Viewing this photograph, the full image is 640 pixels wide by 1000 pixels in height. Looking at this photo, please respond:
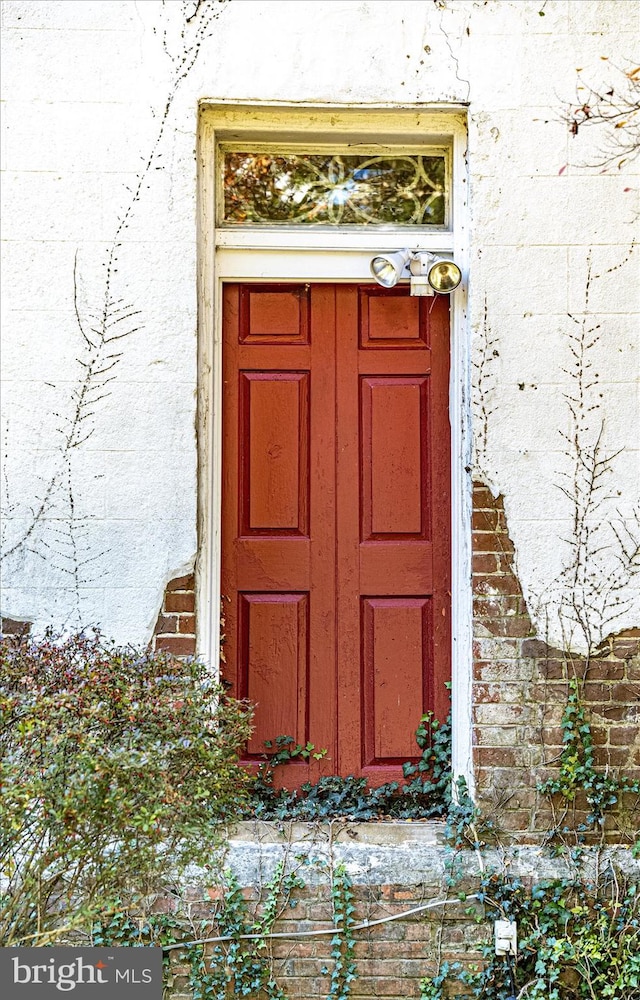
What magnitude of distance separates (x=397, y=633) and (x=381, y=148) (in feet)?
A: 7.28

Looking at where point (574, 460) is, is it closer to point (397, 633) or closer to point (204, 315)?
point (397, 633)

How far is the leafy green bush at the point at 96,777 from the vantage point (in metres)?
2.71

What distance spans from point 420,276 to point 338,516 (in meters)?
1.13

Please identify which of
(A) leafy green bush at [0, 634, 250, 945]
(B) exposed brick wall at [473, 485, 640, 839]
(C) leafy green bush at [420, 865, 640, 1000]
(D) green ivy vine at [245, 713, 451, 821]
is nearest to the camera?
(A) leafy green bush at [0, 634, 250, 945]

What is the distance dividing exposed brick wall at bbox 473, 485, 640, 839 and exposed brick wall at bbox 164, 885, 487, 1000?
0.48 meters

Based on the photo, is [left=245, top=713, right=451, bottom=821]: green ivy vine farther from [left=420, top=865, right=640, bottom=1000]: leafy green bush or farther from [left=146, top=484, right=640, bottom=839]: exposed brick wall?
[left=420, top=865, right=640, bottom=1000]: leafy green bush

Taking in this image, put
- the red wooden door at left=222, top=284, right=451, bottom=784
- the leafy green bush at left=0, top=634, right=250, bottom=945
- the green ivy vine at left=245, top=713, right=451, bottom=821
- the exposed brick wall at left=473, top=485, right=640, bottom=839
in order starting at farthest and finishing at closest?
1. the red wooden door at left=222, top=284, right=451, bottom=784
2. the green ivy vine at left=245, top=713, right=451, bottom=821
3. the exposed brick wall at left=473, top=485, right=640, bottom=839
4. the leafy green bush at left=0, top=634, right=250, bottom=945

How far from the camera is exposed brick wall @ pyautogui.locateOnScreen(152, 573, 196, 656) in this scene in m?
4.11

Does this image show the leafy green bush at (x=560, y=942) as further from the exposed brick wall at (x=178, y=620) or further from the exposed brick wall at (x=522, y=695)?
the exposed brick wall at (x=178, y=620)

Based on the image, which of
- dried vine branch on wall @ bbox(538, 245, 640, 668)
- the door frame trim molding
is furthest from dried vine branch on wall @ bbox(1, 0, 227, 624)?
dried vine branch on wall @ bbox(538, 245, 640, 668)

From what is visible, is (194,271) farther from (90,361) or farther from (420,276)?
(420,276)

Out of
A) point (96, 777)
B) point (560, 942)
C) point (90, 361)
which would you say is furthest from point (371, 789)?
point (90, 361)

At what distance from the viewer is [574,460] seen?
4.16 metres

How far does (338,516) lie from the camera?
4.41 m
